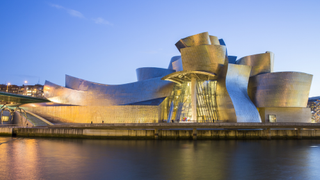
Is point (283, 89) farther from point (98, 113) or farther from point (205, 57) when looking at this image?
point (98, 113)

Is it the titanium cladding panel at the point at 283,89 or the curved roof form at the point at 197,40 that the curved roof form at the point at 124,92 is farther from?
the titanium cladding panel at the point at 283,89

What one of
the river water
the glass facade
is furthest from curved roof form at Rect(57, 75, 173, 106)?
the river water

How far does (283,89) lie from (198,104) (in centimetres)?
1254

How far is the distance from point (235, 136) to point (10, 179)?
2288 cm

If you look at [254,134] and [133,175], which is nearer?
[133,175]

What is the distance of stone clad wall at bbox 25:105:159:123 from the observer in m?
37.7

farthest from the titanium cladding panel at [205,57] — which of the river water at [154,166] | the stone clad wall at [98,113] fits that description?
the river water at [154,166]

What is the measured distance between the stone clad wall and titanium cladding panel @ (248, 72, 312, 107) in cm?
1641

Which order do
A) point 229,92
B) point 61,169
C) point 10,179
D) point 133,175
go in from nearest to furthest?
point 10,179, point 133,175, point 61,169, point 229,92

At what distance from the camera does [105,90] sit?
42.5m

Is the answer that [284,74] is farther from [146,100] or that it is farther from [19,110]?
[19,110]

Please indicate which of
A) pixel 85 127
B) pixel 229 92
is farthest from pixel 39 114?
pixel 229 92

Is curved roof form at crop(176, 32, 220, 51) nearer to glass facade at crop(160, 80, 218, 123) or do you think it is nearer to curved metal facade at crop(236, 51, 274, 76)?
glass facade at crop(160, 80, 218, 123)

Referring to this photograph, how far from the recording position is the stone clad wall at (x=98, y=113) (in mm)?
37719
